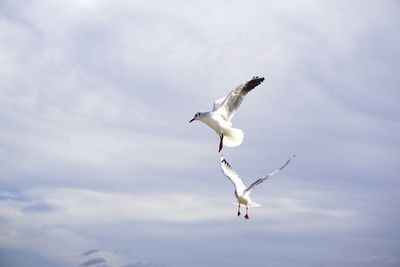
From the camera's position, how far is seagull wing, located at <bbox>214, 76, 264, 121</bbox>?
30703 millimetres

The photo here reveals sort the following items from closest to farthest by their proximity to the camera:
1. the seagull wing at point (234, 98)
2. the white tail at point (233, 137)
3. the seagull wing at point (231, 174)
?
the seagull wing at point (234, 98), the white tail at point (233, 137), the seagull wing at point (231, 174)

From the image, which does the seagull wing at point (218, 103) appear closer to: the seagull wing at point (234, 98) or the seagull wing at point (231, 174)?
the seagull wing at point (234, 98)

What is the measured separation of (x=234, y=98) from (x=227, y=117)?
0.92 meters

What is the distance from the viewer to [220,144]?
30.8 meters

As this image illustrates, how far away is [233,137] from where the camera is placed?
104ft

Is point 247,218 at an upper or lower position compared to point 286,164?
lower

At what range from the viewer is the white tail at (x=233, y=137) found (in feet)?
103

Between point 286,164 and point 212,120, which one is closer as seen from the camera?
point 212,120

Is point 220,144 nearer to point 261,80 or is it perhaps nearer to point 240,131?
point 240,131

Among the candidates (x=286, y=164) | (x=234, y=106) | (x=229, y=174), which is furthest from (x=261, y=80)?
(x=229, y=174)

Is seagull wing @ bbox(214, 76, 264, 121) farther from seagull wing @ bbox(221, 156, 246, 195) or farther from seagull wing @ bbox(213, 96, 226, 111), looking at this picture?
seagull wing @ bbox(221, 156, 246, 195)

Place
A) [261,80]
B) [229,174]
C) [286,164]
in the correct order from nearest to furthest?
[261,80], [286,164], [229,174]

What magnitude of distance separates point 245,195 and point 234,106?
5.92 m

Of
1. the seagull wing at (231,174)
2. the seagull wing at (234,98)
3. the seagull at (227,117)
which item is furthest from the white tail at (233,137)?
the seagull wing at (231,174)
